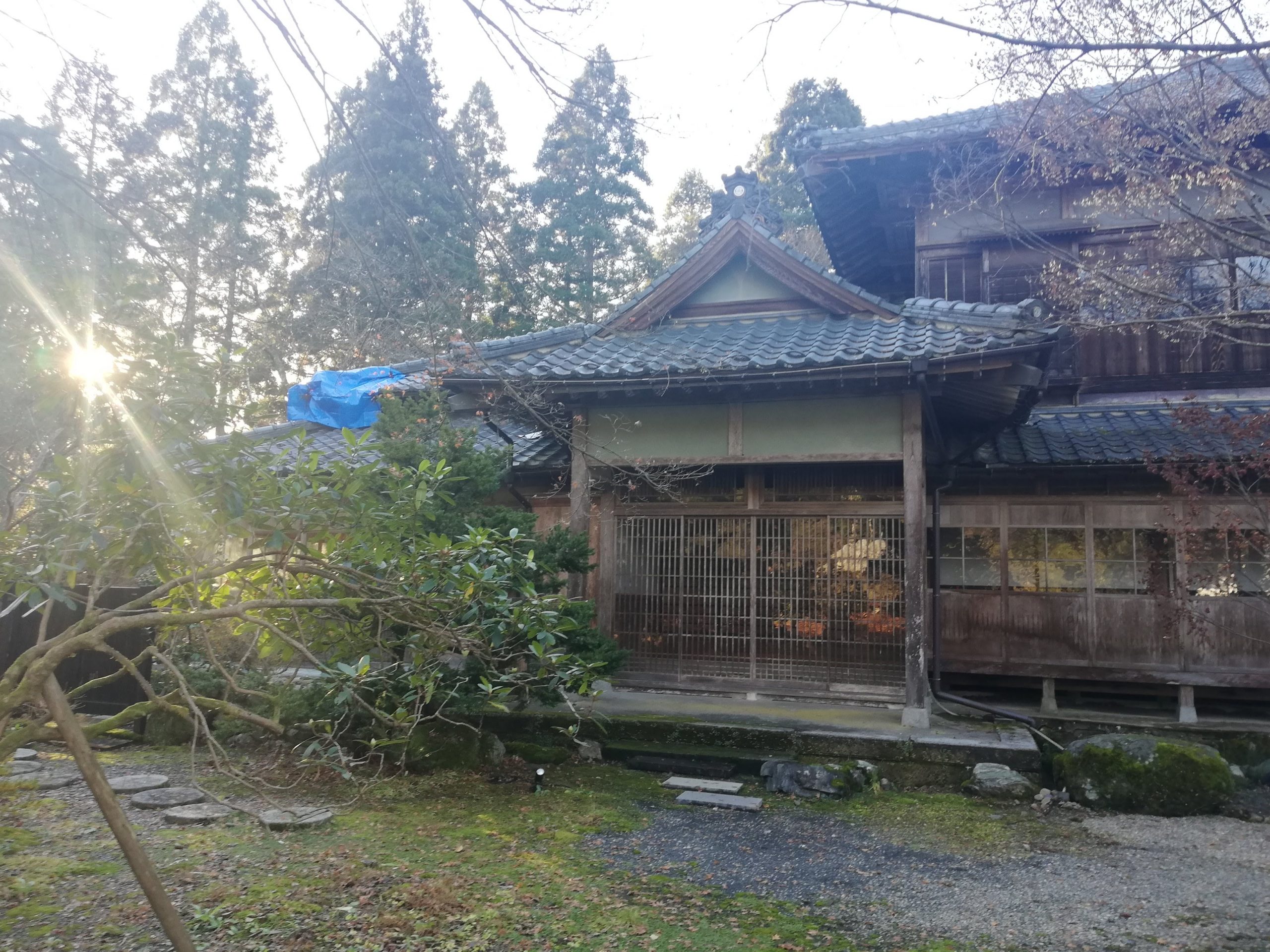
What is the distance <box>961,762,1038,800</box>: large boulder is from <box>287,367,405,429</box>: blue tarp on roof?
1152 centimetres

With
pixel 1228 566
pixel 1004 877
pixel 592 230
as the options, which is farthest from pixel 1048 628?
pixel 592 230

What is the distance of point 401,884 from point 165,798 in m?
2.87

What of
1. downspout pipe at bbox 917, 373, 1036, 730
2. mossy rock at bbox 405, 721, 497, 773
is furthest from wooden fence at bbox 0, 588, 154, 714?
downspout pipe at bbox 917, 373, 1036, 730

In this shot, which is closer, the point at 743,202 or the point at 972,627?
the point at 743,202

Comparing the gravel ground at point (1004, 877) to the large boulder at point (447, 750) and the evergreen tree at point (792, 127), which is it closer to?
the large boulder at point (447, 750)

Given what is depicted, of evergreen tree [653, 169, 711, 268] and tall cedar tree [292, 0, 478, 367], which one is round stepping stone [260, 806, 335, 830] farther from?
evergreen tree [653, 169, 711, 268]

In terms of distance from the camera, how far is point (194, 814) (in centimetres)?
623

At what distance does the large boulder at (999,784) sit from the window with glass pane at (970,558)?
334cm

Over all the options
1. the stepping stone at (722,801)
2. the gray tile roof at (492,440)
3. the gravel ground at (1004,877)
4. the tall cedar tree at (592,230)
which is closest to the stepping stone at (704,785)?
the stepping stone at (722,801)

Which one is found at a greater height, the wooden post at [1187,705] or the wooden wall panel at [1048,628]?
the wooden wall panel at [1048,628]

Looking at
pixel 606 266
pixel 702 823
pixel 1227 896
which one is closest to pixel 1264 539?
pixel 1227 896

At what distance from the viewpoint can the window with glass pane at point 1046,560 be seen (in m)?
10.2

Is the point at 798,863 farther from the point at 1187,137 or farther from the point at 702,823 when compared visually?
the point at 1187,137

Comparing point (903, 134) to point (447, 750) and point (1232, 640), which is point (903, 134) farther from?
point (447, 750)
